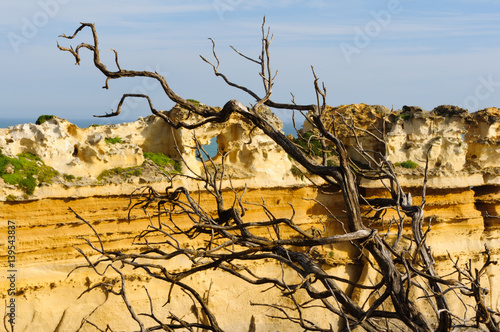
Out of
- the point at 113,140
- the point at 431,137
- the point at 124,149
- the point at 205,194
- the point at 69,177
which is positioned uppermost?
the point at 431,137

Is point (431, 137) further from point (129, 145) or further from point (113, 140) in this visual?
point (113, 140)

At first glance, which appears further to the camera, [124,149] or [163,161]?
[163,161]

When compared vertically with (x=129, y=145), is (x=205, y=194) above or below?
A: below

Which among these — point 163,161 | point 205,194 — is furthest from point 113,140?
point 205,194

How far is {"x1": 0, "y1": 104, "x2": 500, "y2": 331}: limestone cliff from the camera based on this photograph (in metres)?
12.1

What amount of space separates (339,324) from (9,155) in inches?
319

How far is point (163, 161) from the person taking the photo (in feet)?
44.9

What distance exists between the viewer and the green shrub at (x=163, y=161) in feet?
44.5

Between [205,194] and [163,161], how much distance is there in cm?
122

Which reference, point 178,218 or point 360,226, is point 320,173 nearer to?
point 360,226

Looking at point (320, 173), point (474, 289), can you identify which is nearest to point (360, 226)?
point (320, 173)

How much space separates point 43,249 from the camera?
12.1m

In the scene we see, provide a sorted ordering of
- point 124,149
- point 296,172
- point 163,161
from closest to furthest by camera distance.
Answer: point 124,149, point 163,161, point 296,172

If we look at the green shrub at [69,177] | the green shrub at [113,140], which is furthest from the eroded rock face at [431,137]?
the green shrub at [69,177]
